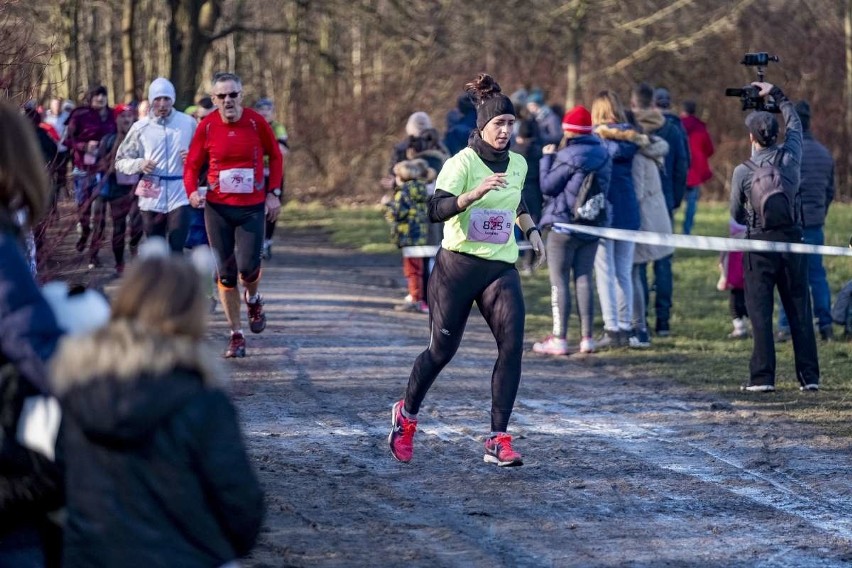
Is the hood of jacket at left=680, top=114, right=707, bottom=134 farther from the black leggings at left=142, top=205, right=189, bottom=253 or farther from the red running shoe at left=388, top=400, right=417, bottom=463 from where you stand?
the red running shoe at left=388, top=400, right=417, bottom=463

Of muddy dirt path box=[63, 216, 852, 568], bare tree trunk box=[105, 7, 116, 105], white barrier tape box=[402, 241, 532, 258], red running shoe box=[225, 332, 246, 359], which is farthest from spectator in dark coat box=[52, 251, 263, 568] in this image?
bare tree trunk box=[105, 7, 116, 105]

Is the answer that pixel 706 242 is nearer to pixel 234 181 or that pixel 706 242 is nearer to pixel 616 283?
pixel 616 283

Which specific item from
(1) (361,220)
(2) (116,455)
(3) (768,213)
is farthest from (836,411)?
(1) (361,220)

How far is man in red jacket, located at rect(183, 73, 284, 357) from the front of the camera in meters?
10.7

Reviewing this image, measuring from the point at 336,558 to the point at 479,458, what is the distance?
2205 millimetres

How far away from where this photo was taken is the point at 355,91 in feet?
114

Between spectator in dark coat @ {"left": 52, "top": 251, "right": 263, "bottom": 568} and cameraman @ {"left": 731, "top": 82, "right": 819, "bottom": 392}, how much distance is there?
7159mm

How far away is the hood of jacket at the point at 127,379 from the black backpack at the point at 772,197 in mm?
7167

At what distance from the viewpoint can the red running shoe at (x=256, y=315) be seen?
1170 cm

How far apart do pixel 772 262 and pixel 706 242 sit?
1.65 m

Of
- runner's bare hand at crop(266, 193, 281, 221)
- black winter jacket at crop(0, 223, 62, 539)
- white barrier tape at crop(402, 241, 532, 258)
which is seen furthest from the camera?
white barrier tape at crop(402, 241, 532, 258)

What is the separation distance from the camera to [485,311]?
25.4ft

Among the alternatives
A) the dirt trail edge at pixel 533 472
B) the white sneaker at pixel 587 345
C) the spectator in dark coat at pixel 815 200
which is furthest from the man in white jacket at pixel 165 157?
the spectator in dark coat at pixel 815 200

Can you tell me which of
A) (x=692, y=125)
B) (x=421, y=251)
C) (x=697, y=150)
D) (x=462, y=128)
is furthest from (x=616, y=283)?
(x=692, y=125)
